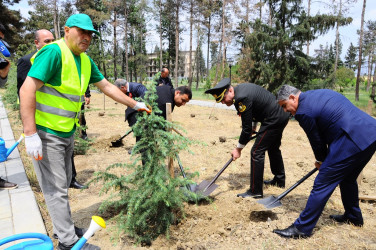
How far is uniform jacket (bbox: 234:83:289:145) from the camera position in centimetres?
367

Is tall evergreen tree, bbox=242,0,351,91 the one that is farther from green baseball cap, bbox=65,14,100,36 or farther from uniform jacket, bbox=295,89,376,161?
green baseball cap, bbox=65,14,100,36

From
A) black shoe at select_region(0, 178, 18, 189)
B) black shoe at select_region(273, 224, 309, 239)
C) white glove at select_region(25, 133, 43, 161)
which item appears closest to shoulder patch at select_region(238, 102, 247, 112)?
black shoe at select_region(273, 224, 309, 239)

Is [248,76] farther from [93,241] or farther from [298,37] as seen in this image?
[93,241]

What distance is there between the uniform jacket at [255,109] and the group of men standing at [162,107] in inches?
0.5

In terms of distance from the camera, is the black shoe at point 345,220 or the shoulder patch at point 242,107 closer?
the black shoe at point 345,220

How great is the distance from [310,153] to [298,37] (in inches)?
247

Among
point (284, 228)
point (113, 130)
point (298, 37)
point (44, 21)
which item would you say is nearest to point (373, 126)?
point (284, 228)

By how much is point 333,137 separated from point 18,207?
3.79m

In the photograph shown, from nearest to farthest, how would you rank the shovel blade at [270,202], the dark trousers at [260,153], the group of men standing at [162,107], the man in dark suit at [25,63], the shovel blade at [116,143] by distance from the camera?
the group of men standing at [162,107] → the man in dark suit at [25,63] → the shovel blade at [270,202] → the dark trousers at [260,153] → the shovel blade at [116,143]

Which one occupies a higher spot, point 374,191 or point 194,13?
point 194,13

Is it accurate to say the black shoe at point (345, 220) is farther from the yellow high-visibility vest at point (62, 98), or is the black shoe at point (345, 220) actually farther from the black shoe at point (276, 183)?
the yellow high-visibility vest at point (62, 98)

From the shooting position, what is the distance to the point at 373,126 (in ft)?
8.82

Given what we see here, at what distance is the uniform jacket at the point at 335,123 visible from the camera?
2.65 meters

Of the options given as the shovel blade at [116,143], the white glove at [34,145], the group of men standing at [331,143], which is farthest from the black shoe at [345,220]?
the shovel blade at [116,143]
